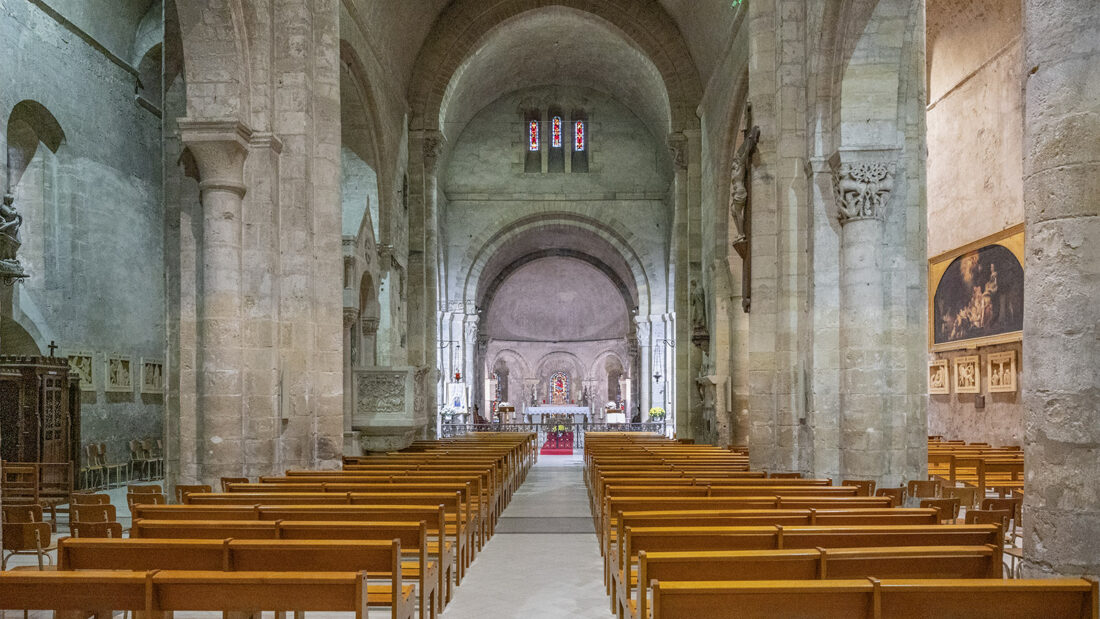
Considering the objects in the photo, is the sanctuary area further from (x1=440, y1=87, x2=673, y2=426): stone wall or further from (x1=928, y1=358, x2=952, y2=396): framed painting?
(x1=440, y1=87, x2=673, y2=426): stone wall

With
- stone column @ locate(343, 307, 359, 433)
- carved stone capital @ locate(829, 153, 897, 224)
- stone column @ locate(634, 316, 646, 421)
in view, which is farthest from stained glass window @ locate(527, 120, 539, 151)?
carved stone capital @ locate(829, 153, 897, 224)

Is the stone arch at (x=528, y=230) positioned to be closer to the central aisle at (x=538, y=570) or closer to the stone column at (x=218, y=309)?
the central aisle at (x=538, y=570)

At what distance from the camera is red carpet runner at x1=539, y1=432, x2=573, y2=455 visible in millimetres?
26500

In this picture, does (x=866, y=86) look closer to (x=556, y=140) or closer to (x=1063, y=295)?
(x=1063, y=295)

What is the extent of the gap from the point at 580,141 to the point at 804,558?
2900 centimetres

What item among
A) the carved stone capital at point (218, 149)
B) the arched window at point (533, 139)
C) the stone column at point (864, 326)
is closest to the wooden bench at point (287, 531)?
the carved stone capital at point (218, 149)

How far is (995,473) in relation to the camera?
11352 mm

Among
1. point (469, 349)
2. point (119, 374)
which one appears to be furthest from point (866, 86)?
point (469, 349)

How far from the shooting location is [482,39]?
23.3 metres

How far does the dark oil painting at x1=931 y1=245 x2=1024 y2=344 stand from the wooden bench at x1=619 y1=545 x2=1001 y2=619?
12716 mm

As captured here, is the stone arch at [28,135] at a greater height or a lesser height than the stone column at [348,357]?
greater

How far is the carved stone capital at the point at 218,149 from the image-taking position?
10.2 meters

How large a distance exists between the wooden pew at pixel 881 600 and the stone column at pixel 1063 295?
144 cm

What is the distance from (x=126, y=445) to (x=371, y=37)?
9974 mm
